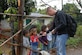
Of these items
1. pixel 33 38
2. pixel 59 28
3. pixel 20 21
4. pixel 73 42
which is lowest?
pixel 73 42

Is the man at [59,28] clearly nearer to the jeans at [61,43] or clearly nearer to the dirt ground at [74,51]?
the jeans at [61,43]

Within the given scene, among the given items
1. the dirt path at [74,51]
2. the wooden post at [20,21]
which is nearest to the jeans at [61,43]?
the wooden post at [20,21]

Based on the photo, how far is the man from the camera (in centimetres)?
512

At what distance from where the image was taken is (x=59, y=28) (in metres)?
5.16

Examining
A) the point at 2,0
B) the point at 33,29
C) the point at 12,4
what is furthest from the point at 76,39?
the point at 33,29

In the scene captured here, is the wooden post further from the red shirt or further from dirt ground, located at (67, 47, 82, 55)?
dirt ground, located at (67, 47, 82, 55)

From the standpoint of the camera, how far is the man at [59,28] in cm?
512

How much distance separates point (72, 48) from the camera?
11.8 m

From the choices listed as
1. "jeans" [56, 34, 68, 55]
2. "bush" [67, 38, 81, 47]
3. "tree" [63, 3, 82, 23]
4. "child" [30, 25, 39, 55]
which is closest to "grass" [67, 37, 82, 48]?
"bush" [67, 38, 81, 47]

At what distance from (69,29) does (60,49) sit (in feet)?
1.50

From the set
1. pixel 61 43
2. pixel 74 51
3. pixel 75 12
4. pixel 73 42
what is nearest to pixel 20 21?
pixel 61 43

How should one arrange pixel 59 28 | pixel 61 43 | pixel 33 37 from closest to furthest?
pixel 59 28
pixel 61 43
pixel 33 37

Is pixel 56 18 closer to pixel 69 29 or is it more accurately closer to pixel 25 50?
pixel 69 29

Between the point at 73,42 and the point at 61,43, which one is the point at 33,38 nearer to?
the point at 61,43
